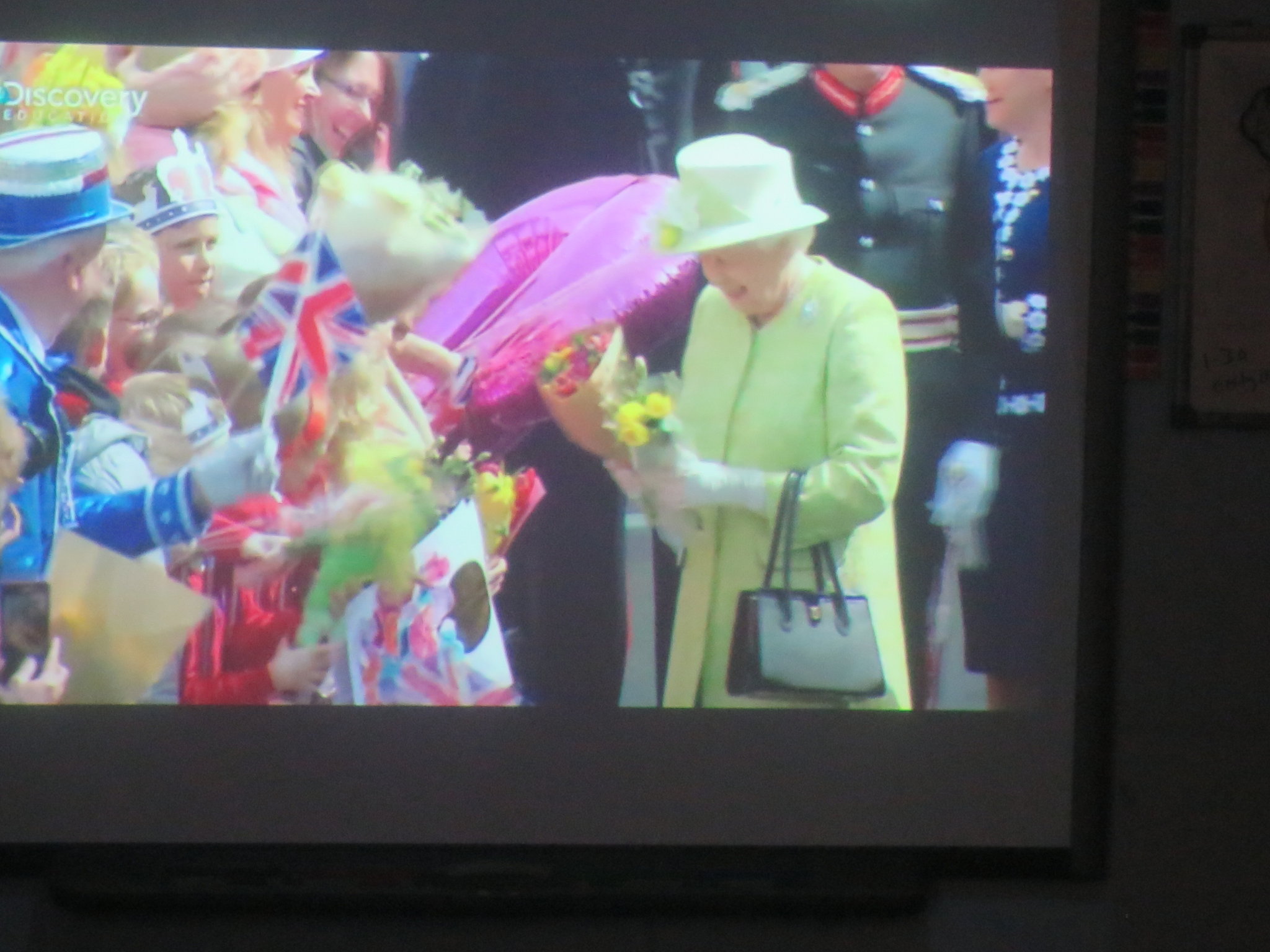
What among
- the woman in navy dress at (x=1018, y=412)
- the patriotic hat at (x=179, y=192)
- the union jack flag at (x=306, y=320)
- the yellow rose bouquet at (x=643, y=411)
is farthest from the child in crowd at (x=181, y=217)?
the woman in navy dress at (x=1018, y=412)

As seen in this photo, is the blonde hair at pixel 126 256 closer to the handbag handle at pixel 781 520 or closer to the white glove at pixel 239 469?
the white glove at pixel 239 469

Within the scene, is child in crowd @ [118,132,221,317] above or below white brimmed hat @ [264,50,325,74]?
below

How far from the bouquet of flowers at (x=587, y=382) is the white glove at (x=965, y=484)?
550 mm

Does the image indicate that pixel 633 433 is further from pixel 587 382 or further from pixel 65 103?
pixel 65 103

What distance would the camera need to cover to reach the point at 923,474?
7.80ft

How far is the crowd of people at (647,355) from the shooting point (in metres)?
2.31

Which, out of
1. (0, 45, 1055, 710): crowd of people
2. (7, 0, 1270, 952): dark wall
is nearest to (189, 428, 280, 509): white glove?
(0, 45, 1055, 710): crowd of people

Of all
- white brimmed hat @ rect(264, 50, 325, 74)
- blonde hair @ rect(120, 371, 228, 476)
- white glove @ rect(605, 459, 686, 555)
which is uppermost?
white brimmed hat @ rect(264, 50, 325, 74)

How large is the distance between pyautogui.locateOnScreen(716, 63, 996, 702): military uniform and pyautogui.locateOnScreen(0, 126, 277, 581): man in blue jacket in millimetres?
1069

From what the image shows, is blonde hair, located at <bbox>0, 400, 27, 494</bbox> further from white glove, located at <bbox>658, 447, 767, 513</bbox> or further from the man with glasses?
white glove, located at <bbox>658, 447, 767, 513</bbox>

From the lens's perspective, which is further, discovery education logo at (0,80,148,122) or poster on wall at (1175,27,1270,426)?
poster on wall at (1175,27,1270,426)

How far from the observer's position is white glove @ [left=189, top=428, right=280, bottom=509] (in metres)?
2.32

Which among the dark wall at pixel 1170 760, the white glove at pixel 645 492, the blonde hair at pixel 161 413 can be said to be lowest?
the dark wall at pixel 1170 760

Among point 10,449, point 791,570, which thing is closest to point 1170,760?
point 791,570
